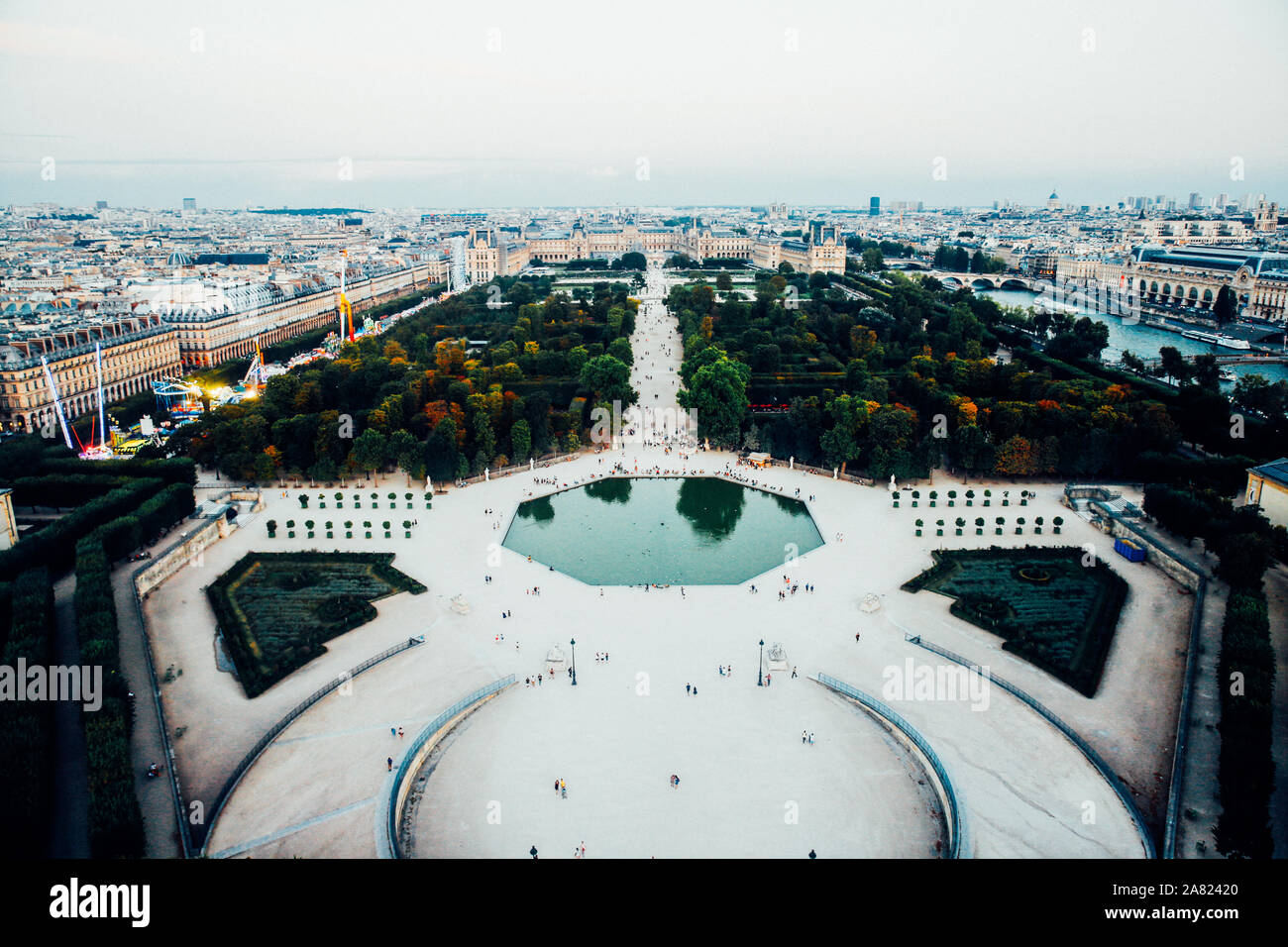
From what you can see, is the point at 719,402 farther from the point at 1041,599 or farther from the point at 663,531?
the point at 1041,599

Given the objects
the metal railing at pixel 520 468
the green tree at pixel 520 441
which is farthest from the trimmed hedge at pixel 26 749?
the green tree at pixel 520 441

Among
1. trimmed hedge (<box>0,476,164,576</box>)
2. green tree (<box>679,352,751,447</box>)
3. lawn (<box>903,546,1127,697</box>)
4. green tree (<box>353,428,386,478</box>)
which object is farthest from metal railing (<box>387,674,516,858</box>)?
green tree (<box>679,352,751,447</box>)

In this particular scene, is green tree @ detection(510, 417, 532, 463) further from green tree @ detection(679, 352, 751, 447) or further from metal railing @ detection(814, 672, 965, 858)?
metal railing @ detection(814, 672, 965, 858)

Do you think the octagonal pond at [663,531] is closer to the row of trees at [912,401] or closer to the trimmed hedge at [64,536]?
the row of trees at [912,401]

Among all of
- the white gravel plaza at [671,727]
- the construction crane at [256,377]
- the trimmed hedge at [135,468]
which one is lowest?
the white gravel plaza at [671,727]

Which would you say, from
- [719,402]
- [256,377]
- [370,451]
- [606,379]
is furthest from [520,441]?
[256,377]

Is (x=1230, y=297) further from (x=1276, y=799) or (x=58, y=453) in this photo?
(x=58, y=453)
